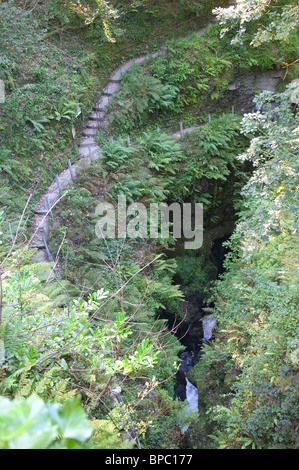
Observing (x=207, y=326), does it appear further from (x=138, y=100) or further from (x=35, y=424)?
(x=35, y=424)

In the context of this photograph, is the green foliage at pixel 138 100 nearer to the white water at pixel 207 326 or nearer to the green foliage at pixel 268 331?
the green foliage at pixel 268 331

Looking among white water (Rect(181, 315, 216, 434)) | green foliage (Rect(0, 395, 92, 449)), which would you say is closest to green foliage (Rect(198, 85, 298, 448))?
white water (Rect(181, 315, 216, 434))

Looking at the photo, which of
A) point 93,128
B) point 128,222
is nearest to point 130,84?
point 93,128

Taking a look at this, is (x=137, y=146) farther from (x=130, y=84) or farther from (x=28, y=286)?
(x=28, y=286)

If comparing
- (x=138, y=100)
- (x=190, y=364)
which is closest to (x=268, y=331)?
(x=190, y=364)

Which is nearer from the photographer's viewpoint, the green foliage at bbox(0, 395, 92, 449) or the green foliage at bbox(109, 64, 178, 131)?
the green foliage at bbox(0, 395, 92, 449)

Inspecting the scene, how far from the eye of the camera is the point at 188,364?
38.4ft

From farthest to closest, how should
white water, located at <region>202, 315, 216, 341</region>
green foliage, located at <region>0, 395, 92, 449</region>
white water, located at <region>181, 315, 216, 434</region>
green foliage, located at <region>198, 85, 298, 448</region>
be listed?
white water, located at <region>202, 315, 216, 341</region> < white water, located at <region>181, 315, 216, 434</region> < green foliage, located at <region>198, 85, 298, 448</region> < green foliage, located at <region>0, 395, 92, 449</region>

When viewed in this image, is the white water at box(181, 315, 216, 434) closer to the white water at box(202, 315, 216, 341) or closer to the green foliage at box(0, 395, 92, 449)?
the white water at box(202, 315, 216, 341)

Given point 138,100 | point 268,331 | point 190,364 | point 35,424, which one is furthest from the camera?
point 138,100

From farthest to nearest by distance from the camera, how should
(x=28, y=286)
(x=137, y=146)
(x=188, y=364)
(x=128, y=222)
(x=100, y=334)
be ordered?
(x=137, y=146)
(x=188, y=364)
(x=128, y=222)
(x=28, y=286)
(x=100, y=334)

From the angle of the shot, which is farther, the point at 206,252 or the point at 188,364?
the point at 206,252

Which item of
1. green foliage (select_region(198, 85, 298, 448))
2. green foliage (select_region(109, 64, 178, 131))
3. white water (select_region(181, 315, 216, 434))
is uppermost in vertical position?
green foliage (select_region(109, 64, 178, 131))
